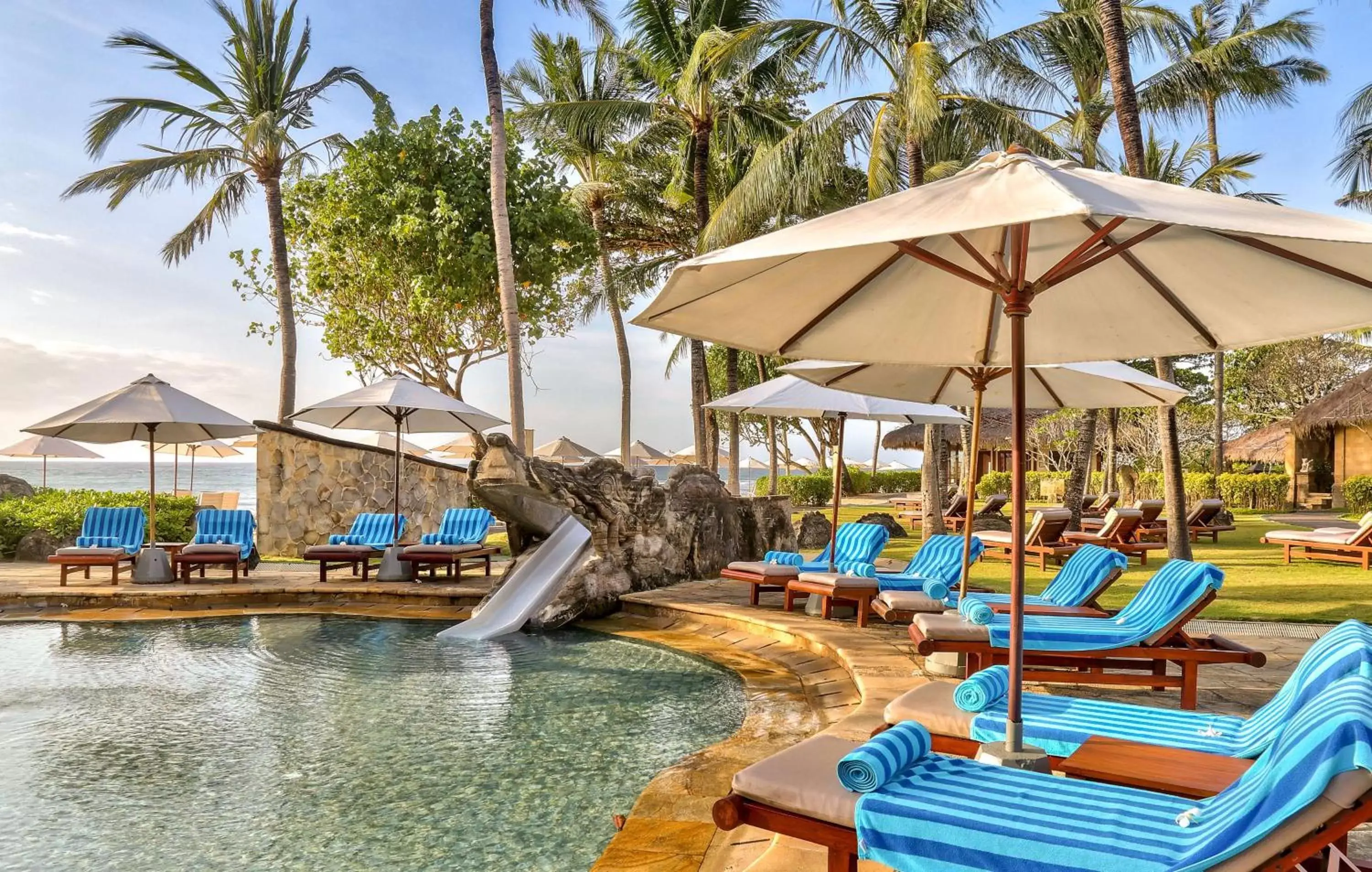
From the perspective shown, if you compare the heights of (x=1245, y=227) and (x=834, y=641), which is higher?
(x=1245, y=227)

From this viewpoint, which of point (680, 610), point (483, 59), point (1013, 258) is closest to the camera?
point (1013, 258)

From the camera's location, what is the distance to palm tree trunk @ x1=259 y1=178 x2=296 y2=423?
16797 millimetres

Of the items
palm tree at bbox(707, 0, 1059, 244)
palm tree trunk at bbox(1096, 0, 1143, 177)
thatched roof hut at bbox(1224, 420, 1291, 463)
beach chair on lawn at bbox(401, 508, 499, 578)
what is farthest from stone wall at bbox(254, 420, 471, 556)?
thatched roof hut at bbox(1224, 420, 1291, 463)

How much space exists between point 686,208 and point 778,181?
8821 mm

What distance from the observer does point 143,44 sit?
15.9 metres

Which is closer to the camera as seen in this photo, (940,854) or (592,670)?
(940,854)

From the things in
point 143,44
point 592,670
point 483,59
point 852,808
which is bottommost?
point 592,670

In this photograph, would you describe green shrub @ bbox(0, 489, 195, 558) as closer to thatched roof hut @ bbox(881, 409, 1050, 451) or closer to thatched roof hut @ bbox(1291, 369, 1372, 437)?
thatched roof hut @ bbox(881, 409, 1050, 451)

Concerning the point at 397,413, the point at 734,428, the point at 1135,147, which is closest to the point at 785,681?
the point at 397,413

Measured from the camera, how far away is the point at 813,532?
53.1 feet

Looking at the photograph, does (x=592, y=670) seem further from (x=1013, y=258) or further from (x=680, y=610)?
(x=1013, y=258)

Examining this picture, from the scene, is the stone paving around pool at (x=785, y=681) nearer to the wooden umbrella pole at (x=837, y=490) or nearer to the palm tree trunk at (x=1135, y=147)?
the wooden umbrella pole at (x=837, y=490)

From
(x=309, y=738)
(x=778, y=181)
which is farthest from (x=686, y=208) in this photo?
(x=309, y=738)

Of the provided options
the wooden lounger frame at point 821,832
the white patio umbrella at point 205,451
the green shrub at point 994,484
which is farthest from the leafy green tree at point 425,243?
the green shrub at point 994,484
